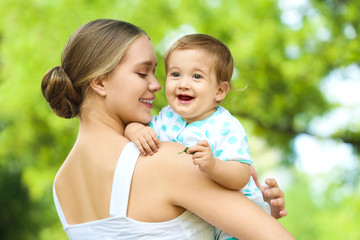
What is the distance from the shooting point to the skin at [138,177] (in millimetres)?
1653

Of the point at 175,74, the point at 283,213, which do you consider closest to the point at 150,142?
the point at 175,74

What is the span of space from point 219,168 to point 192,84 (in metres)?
0.45

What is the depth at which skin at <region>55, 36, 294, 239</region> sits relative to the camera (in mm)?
1653

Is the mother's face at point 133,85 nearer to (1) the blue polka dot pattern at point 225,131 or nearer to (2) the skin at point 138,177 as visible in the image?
(2) the skin at point 138,177

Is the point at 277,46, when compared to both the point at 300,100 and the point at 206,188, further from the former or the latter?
the point at 206,188

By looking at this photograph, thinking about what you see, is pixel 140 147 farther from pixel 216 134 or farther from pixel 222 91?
pixel 222 91

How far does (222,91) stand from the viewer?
204cm

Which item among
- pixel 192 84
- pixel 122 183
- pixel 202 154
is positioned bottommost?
pixel 122 183

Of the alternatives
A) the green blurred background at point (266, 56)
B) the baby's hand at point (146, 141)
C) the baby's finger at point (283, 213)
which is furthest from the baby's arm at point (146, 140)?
the green blurred background at point (266, 56)

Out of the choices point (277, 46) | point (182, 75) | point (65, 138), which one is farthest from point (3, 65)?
point (182, 75)

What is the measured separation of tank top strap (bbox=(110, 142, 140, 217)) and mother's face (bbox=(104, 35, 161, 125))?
283 mm

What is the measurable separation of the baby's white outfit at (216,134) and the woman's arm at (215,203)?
13 cm

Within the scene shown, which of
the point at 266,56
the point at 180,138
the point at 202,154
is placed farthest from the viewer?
the point at 266,56

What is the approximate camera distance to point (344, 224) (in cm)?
854
